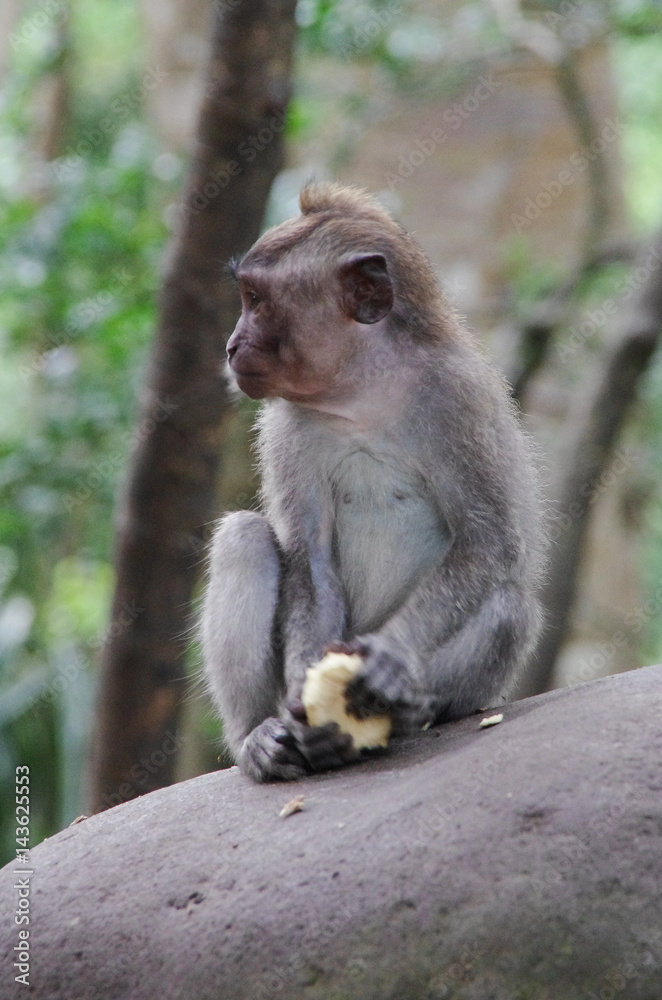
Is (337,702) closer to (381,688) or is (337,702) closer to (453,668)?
(381,688)

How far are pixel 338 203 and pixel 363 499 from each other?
45.0 inches

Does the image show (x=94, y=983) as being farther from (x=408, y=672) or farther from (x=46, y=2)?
(x=46, y=2)

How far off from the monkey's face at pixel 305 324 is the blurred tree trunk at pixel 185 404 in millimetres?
1733

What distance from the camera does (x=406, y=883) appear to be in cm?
345

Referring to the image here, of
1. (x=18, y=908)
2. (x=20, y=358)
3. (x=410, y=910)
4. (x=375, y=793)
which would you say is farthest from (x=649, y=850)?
(x=20, y=358)

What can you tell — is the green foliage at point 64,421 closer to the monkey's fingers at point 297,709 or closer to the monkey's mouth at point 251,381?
the monkey's mouth at point 251,381

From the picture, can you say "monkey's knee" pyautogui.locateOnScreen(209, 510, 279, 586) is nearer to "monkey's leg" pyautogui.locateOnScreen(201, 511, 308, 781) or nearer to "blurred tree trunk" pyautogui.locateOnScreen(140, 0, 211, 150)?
"monkey's leg" pyautogui.locateOnScreen(201, 511, 308, 781)

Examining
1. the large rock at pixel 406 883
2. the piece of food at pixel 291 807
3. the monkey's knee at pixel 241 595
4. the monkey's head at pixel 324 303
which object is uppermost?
the monkey's head at pixel 324 303

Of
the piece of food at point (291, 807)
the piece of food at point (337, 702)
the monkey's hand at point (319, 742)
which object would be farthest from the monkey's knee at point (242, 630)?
the piece of food at point (291, 807)

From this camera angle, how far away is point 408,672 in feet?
14.2

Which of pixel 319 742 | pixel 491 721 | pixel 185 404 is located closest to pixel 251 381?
pixel 319 742

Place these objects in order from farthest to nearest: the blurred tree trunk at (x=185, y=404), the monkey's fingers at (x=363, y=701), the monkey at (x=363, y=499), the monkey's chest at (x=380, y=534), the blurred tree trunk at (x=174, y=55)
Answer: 1. the blurred tree trunk at (x=174, y=55)
2. the blurred tree trunk at (x=185, y=404)
3. the monkey's chest at (x=380, y=534)
4. the monkey at (x=363, y=499)
5. the monkey's fingers at (x=363, y=701)

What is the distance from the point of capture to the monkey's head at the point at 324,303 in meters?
4.66

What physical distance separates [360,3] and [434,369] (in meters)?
4.50
